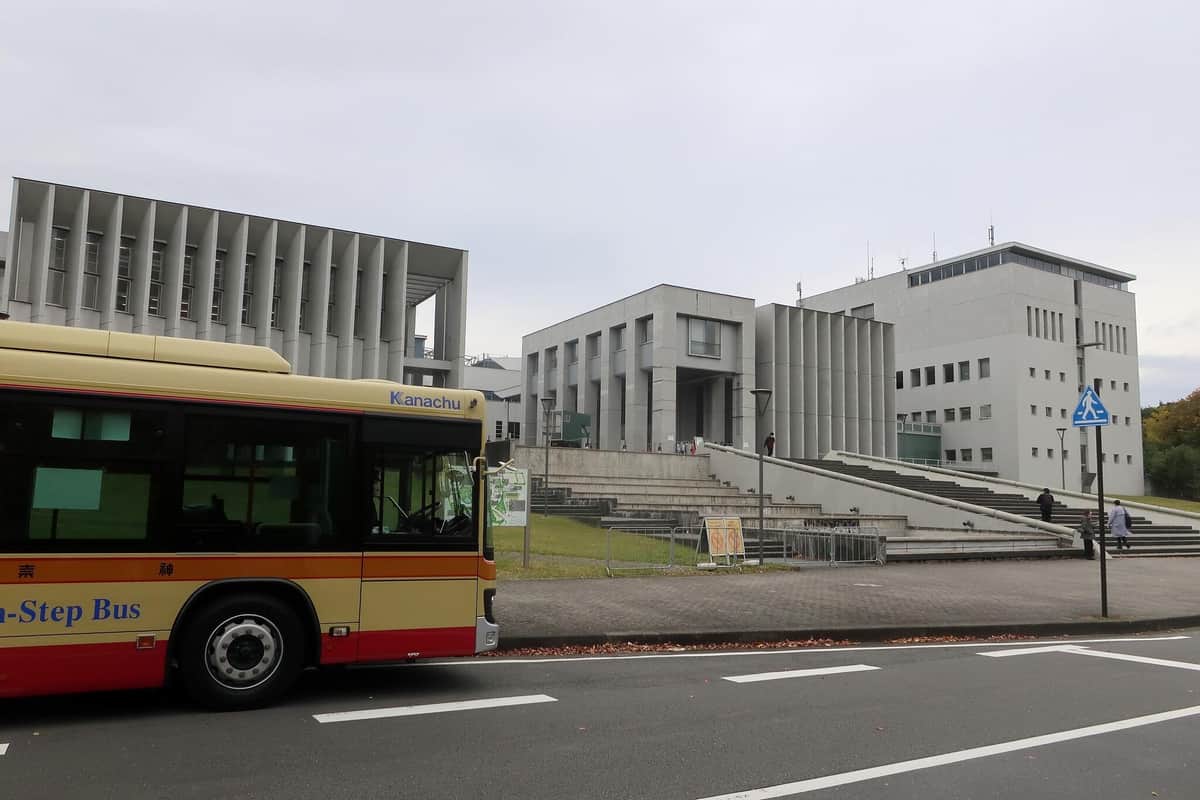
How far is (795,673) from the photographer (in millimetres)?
8945

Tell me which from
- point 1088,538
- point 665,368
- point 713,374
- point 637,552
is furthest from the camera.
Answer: point 713,374

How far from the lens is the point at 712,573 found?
18.1 m

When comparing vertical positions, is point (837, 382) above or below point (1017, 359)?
below

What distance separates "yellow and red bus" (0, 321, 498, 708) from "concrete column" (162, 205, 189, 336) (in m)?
33.4

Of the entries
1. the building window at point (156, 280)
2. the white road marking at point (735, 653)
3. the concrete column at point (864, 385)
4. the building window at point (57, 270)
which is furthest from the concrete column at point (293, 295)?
the concrete column at point (864, 385)

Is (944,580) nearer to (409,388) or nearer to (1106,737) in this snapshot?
(1106,737)

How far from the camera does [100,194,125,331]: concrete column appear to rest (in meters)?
36.0

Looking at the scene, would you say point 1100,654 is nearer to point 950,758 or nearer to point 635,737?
point 950,758

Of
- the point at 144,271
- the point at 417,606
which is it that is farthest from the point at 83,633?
the point at 144,271

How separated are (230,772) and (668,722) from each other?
3.09 meters

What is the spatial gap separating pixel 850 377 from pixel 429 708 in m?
54.4

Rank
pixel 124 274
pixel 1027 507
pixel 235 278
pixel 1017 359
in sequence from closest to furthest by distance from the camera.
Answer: pixel 1027 507 → pixel 124 274 → pixel 235 278 → pixel 1017 359

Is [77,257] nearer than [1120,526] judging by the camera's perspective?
No

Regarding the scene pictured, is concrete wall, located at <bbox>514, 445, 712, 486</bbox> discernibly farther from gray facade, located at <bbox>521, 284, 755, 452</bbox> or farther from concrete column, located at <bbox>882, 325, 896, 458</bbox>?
concrete column, located at <bbox>882, 325, 896, 458</bbox>
